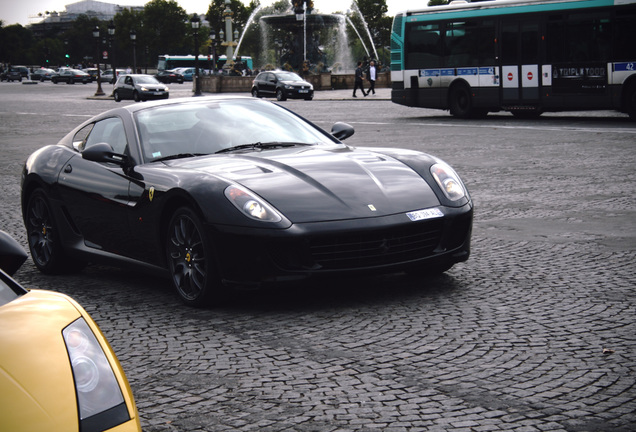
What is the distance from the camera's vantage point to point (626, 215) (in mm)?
9031

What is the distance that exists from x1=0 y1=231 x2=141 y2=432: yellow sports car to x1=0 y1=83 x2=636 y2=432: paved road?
1.17 m

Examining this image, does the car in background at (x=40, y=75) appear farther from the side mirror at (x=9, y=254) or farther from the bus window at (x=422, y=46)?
the side mirror at (x=9, y=254)

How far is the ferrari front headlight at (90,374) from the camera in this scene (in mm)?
Answer: 2371

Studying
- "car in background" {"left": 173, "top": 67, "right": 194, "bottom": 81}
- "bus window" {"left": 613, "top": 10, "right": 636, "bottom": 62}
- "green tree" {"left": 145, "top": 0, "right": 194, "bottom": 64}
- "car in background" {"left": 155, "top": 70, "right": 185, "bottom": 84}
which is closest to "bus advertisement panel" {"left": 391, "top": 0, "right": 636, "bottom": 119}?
"bus window" {"left": 613, "top": 10, "right": 636, "bottom": 62}

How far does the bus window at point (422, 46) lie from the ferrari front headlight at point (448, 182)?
20.8 metres

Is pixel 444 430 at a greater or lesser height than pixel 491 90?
lesser

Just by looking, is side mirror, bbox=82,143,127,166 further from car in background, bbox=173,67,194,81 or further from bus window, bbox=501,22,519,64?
A: car in background, bbox=173,67,194,81

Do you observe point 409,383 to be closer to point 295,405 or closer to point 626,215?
point 295,405

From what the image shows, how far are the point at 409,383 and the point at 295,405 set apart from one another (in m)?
0.55

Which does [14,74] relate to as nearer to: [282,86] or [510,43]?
[282,86]

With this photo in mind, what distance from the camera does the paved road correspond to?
3.77 metres

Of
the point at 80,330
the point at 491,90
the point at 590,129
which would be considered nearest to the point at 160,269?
the point at 80,330

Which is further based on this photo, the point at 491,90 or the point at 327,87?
the point at 327,87

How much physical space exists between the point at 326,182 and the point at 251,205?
0.55 metres
